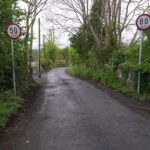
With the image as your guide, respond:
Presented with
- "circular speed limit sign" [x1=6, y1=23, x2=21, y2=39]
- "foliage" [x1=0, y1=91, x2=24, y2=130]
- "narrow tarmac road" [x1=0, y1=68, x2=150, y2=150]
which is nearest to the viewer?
"narrow tarmac road" [x1=0, y1=68, x2=150, y2=150]

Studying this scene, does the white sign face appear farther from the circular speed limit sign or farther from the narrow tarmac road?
the circular speed limit sign

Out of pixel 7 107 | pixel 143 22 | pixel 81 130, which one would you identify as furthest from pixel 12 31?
pixel 81 130

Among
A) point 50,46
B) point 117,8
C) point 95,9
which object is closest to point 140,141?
point 117,8

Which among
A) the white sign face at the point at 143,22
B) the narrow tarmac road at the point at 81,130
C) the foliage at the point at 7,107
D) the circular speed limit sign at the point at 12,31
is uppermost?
the white sign face at the point at 143,22

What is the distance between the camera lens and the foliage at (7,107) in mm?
9414

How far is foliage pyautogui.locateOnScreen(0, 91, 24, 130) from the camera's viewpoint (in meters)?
9.41

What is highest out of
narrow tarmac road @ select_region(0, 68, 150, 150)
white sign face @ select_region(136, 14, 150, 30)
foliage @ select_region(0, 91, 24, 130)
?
white sign face @ select_region(136, 14, 150, 30)

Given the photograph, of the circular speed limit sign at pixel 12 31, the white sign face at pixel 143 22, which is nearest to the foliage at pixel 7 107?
the circular speed limit sign at pixel 12 31

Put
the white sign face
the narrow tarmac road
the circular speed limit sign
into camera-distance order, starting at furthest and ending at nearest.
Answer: the white sign face < the circular speed limit sign < the narrow tarmac road

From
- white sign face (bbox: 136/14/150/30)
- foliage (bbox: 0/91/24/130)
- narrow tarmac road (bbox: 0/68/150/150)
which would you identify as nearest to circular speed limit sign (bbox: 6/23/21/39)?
foliage (bbox: 0/91/24/130)

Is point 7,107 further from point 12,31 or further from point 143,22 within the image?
point 143,22

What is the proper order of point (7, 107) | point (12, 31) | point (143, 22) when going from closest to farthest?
point (7, 107) → point (12, 31) → point (143, 22)

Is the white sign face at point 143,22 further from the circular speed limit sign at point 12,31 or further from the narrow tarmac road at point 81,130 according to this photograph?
the circular speed limit sign at point 12,31

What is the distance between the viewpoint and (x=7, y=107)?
37.2 ft
